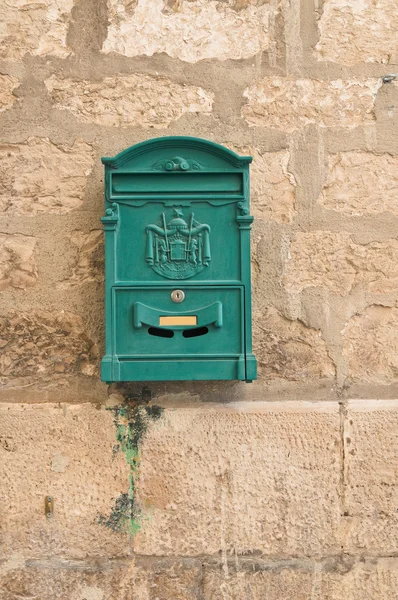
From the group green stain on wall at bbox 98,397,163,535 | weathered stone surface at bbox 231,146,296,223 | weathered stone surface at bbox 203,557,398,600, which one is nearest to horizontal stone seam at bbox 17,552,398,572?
weathered stone surface at bbox 203,557,398,600

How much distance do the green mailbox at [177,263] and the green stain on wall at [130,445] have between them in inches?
10.9

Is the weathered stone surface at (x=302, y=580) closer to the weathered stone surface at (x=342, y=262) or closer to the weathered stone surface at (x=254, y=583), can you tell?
the weathered stone surface at (x=254, y=583)

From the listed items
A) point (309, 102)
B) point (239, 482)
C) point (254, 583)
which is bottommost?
point (254, 583)

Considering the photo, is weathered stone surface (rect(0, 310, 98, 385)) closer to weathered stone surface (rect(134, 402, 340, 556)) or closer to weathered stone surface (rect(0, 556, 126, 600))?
weathered stone surface (rect(134, 402, 340, 556))

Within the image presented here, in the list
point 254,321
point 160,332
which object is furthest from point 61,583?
point 254,321

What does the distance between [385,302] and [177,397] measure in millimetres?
881

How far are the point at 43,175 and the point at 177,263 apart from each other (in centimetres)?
69

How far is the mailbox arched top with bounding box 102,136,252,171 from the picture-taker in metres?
2.22

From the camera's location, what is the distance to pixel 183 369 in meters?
2.16

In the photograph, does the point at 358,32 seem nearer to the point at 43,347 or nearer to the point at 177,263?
the point at 177,263

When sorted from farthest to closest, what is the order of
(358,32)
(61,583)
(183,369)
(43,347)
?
(358,32) → (43,347) → (61,583) → (183,369)

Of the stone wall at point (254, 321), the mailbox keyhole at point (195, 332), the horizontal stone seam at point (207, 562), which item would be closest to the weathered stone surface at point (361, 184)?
the stone wall at point (254, 321)

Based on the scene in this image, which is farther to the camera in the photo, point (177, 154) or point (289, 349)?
point (289, 349)

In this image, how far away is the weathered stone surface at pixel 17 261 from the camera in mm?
2439
